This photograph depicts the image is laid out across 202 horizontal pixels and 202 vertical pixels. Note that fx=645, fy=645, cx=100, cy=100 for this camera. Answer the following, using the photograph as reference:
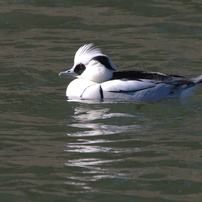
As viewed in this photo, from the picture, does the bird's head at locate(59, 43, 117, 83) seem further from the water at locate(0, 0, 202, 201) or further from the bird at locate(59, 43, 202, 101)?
the water at locate(0, 0, 202, 201)

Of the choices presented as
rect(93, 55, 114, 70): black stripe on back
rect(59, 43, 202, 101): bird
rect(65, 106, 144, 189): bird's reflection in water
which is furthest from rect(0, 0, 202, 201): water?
rect(93, 55, 114, 70): black stripe on back

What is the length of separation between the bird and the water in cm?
21

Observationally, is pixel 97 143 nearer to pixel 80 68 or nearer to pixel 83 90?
pixel 83 90

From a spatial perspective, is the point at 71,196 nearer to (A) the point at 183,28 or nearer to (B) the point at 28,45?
(B) the point at 28,45

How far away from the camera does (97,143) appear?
308 inches

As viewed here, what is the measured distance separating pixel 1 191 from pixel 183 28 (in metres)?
8.34

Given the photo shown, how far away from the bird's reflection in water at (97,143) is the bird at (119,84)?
472 mm

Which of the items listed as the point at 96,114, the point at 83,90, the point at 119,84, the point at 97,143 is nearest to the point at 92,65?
the point at 83,90

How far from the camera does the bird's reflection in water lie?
269 inches

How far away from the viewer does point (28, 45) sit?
13172mm

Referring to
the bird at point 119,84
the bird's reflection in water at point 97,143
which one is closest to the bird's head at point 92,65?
the bird at point 119,84

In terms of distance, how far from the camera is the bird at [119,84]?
9969 mm

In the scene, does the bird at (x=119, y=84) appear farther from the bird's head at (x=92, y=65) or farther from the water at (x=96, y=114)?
the water at (x=96, y=114)

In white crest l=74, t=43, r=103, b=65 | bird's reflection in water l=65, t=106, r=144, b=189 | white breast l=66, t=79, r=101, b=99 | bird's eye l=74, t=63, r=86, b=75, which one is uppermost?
white crest l=74, t=43, r=103, b=65
